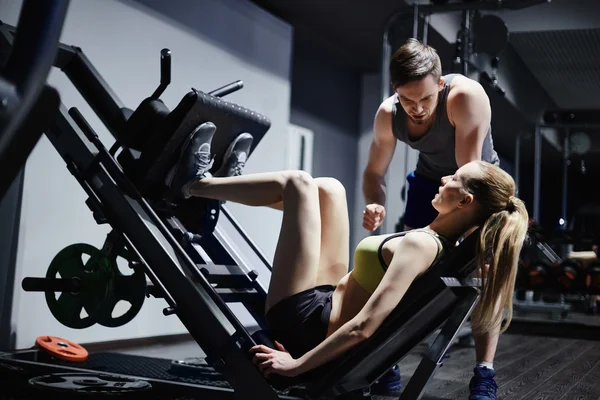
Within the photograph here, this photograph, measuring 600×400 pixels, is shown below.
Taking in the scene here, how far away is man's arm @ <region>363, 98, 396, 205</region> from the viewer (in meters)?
2.53

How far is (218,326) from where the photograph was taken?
6.93ft

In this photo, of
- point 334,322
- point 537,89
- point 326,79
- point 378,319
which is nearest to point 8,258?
point 334,322

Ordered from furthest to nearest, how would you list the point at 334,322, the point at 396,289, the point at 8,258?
1. the point at 8,258
2. the point at 334,322
3. the point at 396,289

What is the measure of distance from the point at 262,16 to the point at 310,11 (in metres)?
0.83

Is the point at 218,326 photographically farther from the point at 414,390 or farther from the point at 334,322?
the point at 414,390

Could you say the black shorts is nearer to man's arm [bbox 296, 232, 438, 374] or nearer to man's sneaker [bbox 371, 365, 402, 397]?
man's arm [bbox 296, 232, 438, 374]

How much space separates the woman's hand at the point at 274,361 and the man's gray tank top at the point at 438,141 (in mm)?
894

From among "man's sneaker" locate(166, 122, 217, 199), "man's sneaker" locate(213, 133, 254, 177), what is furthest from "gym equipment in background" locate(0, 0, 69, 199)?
"man's sneaker" locate(213, 133, 254, 177)

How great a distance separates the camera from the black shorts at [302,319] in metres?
1.97

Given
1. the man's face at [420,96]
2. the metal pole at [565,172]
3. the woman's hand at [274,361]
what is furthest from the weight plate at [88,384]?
the metal pole at [565,172]

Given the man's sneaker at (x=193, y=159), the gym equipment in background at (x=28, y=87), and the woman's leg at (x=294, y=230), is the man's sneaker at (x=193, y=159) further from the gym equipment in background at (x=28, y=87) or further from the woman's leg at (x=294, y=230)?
the gym equipment in background at (x=28, y=87)

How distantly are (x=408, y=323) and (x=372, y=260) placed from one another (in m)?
0.22

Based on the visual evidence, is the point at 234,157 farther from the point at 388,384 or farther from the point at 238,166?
the point at 388,384

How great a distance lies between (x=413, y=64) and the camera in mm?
2068
